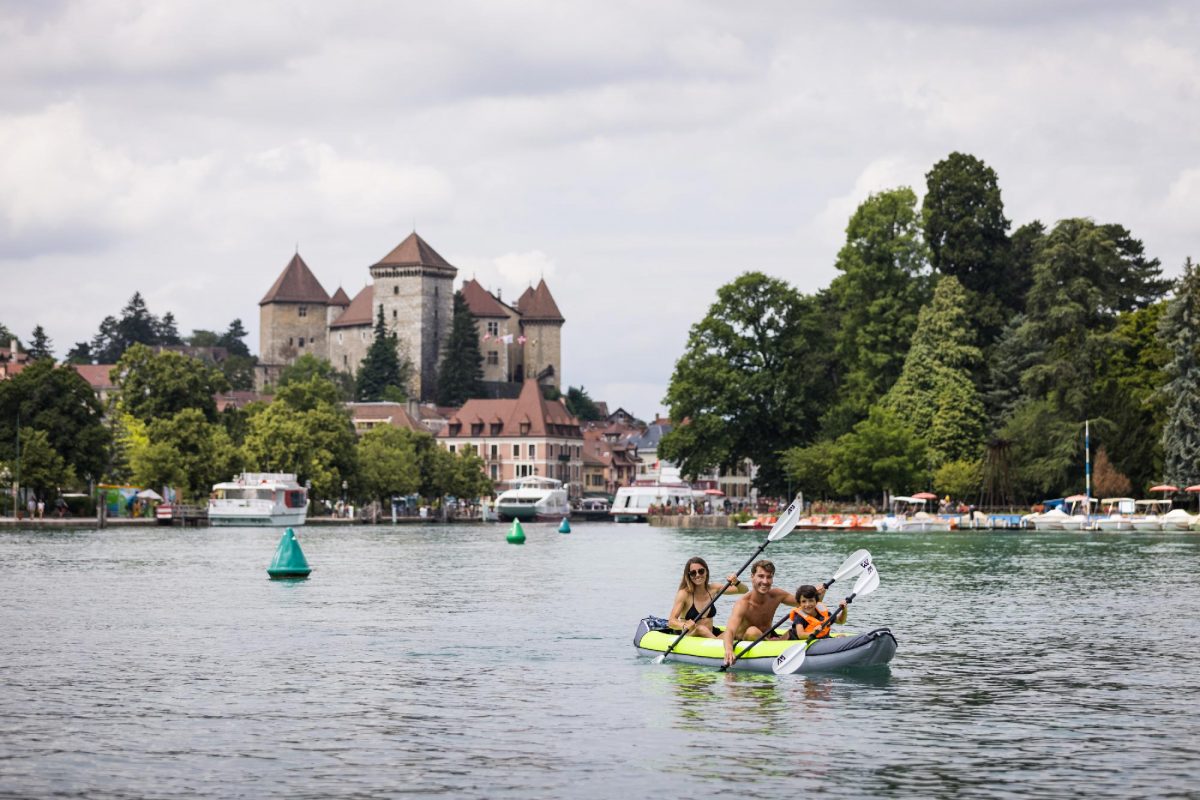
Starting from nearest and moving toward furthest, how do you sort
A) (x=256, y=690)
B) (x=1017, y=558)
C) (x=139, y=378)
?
(x=256, y=690), (x=1017, y=558), (x=139, y=378)

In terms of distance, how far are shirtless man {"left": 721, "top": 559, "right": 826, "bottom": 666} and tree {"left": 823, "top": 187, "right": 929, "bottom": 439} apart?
272 feet

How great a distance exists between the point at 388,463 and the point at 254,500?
1375 inches

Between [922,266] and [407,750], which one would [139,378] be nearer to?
[922,266]

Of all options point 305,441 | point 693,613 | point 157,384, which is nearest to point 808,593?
point 693,613

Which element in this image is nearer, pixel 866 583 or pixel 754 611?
pixel 754 611

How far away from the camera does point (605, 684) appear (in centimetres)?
2627

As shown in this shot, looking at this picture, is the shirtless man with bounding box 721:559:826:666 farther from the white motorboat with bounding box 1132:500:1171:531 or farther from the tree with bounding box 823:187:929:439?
the tree with bounding box 823:187:929:439

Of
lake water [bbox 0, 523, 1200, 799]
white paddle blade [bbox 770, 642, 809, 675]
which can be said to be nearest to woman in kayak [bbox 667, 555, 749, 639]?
lake water [bbox 0, 523, 1200, 799]

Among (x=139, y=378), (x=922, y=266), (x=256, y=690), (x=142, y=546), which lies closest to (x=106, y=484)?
(x=139, y=378)

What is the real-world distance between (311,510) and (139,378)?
21624mm

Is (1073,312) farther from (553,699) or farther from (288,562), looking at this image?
Result: (553,699)

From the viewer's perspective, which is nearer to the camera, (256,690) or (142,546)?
(256,690)

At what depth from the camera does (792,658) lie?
25859 mm

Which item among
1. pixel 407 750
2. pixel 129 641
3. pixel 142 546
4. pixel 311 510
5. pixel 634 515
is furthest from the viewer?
pixel 634 515
